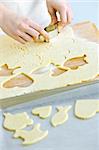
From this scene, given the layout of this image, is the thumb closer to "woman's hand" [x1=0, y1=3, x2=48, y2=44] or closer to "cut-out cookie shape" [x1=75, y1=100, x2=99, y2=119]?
"woman's hand" [x1=0, y1=3, x2=48, y2=44]

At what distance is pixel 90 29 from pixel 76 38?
81 millimetres

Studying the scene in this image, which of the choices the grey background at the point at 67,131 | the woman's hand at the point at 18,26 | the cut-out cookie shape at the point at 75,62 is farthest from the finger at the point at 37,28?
the grey background at the point at 67,131

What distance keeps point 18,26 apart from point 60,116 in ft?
1.02

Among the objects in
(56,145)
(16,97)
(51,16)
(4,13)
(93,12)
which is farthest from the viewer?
(93,12)

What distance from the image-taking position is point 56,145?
2.79 feet

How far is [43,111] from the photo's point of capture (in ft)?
3.07

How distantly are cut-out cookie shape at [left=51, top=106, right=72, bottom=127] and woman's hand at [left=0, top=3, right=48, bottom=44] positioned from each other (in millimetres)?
260

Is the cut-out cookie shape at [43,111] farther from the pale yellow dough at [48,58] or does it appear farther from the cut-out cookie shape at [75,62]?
the cut-out cookie shape at [75,62]

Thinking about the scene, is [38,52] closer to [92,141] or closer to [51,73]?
[51,73]

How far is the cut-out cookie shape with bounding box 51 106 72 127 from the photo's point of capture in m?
0.91

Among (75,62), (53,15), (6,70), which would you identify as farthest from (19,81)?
(53,15)

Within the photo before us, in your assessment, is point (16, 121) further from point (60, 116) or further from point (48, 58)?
point (48, 58)

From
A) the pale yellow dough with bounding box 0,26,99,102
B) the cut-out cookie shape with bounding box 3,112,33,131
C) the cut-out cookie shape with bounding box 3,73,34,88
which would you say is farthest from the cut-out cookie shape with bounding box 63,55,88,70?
the cut-out cookie shape with bounding box 3,112,33,131

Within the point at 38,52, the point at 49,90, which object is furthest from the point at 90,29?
the point at 49,90
